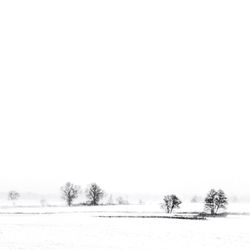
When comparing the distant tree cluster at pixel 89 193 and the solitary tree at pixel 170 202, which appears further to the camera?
the distant tree cluster at pixel 89 193

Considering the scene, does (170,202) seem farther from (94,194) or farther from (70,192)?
(70,192)

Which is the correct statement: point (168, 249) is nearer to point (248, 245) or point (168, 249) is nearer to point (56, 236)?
point (248, 245)

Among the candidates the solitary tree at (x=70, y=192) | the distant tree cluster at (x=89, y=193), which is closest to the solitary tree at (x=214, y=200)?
the distant tree cluster at (x=89, y=193)

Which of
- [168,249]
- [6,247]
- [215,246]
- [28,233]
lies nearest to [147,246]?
[168,249]

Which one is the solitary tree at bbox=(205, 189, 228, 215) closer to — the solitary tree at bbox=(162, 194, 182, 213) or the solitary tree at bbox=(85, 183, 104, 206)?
the solitary tree at bbox=(162, 194, 182, 213)

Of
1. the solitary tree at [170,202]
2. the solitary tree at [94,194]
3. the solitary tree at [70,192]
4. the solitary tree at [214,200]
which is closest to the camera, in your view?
the solitary tree at [214,200]

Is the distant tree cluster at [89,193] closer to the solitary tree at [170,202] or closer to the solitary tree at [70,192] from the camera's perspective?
the solitary tree at [70,192]

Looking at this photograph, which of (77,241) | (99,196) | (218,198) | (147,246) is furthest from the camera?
(99,196)

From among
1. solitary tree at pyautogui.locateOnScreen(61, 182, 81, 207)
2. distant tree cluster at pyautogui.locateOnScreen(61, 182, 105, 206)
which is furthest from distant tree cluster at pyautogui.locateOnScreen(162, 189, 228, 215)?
solitary tree at pyautogui.locateOnScreen(61, 182, 81, 207)

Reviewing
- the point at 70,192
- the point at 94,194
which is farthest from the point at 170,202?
the point at 70,192

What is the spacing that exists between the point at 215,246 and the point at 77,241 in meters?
13.1

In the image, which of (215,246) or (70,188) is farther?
(70,188)

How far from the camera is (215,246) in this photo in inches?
1671

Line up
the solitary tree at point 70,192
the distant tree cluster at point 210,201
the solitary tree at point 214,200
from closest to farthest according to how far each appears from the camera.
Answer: the solitary tree at point 214,200
the distant tree cluster at point 210,201
the solitary tree at point 70,192
